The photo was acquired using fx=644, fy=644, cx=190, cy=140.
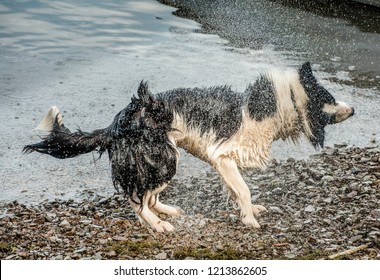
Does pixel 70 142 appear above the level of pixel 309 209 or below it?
above

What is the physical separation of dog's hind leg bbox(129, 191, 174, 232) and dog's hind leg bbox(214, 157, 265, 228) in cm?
50

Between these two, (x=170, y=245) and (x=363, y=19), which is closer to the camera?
(x=170, y=245)

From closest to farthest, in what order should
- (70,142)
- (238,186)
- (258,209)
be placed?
1. (70,142)
2. (238,186)
3. (258,209)

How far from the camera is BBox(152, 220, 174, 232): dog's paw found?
14.4 ft

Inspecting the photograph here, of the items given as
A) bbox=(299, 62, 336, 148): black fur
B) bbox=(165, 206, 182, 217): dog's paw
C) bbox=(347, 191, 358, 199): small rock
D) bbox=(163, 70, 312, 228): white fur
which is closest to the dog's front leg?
bbox=(165, 206, 182, 217): dog's paw

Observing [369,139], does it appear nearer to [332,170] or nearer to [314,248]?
[332,170]

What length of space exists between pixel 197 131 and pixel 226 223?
68cm

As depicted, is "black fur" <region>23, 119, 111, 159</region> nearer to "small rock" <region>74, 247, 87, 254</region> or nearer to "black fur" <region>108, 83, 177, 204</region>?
"black fur" <region>108, 83, 177, 204</region>

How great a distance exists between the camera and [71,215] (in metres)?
4.65

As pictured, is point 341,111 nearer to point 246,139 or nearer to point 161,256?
point 246,139

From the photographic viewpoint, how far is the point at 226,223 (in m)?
4.52

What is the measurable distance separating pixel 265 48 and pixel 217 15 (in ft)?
4.24

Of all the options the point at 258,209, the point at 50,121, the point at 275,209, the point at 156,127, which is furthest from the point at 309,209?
the point at 50,121

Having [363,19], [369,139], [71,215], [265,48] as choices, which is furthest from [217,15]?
[71,215]
